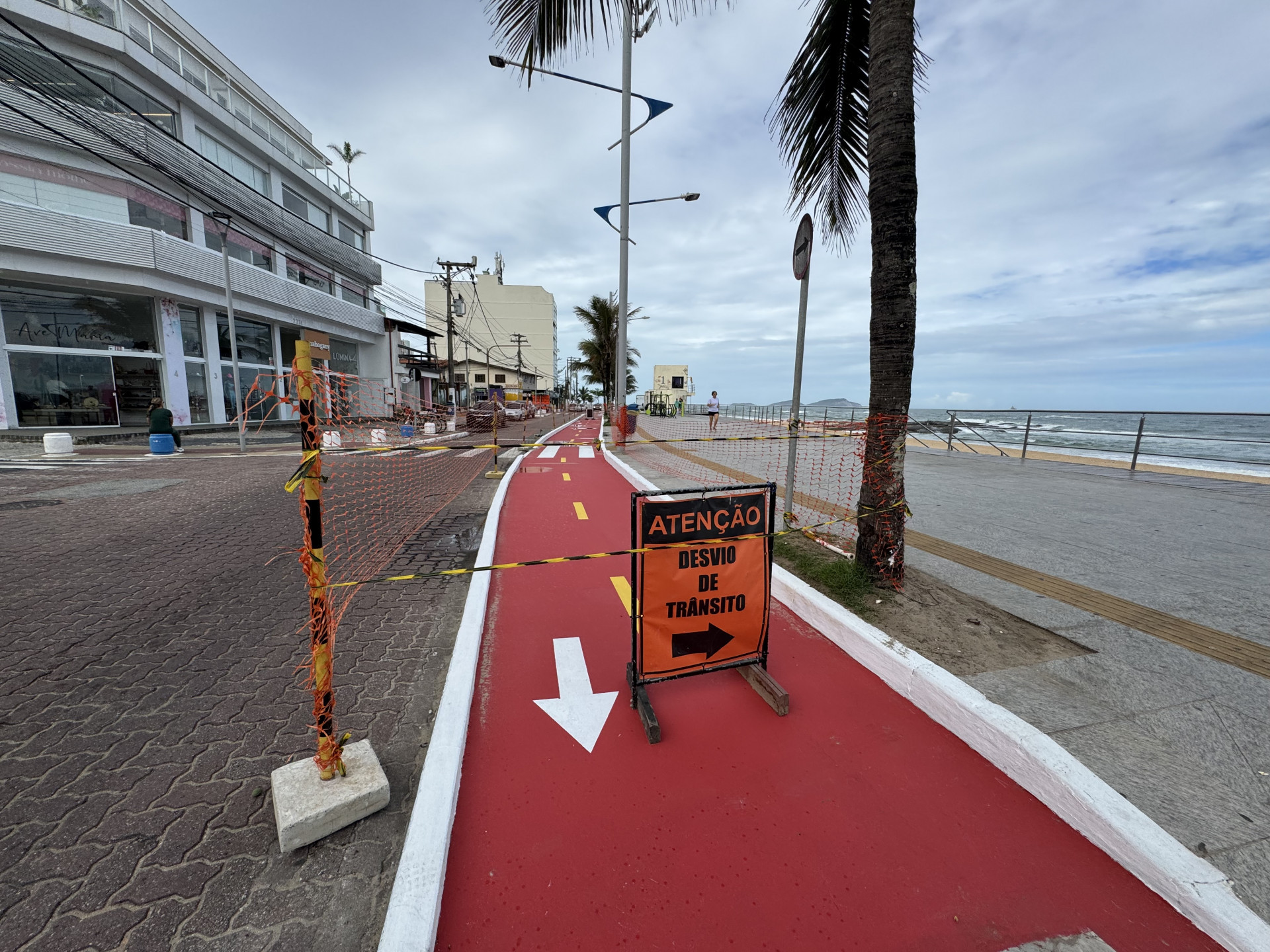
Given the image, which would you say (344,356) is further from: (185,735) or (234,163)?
(185,735)

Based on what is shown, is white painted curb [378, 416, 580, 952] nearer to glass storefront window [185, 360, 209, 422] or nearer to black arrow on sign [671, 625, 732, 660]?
black arrow on sign [671, 625, 732, 660]

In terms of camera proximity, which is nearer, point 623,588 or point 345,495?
point 623,588

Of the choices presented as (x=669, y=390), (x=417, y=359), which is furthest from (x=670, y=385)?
(x=417, y=359)

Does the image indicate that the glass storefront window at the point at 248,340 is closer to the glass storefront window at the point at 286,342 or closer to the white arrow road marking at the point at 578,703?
the glass storefront window at the point at 286,342

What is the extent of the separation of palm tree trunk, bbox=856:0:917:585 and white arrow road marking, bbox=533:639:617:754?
2.57m

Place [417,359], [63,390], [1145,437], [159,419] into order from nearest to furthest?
[1145,437]
[159,419]
[63,390]
[417,359]

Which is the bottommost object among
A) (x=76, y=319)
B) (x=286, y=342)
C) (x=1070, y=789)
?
(x=1070, y=789)

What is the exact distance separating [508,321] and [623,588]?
8702 cm

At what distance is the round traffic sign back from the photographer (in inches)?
219

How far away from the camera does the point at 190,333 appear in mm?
23469

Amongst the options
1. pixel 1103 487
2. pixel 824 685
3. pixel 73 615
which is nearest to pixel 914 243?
pixel 824 685

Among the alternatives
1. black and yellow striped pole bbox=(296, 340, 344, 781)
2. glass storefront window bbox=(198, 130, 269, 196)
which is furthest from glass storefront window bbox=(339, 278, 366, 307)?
black and yellow striped pole bbox=(296, 340, 344, 781)

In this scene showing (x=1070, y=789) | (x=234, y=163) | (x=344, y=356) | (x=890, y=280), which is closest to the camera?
(x=1070, y=789)

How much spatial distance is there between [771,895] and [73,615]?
5737mm
